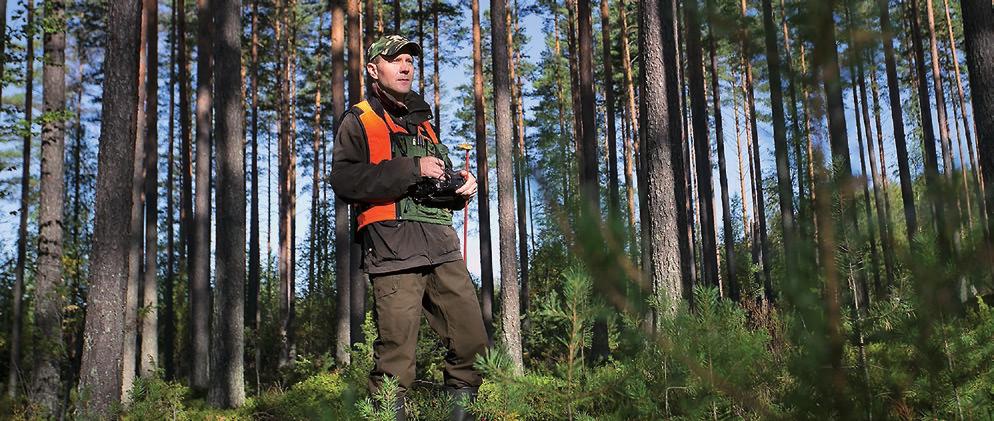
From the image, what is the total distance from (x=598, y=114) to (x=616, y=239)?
30.3 metres

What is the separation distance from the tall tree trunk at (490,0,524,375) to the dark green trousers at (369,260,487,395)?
8745 mm

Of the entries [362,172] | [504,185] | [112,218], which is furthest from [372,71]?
[504,185]

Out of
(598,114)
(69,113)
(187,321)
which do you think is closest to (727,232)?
(598,114)

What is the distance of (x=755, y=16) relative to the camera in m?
1.07

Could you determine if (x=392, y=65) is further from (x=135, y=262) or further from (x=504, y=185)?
(x=135, y=262)

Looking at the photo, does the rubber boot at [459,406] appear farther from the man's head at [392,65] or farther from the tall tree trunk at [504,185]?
the tall tree trunk at [504,185]

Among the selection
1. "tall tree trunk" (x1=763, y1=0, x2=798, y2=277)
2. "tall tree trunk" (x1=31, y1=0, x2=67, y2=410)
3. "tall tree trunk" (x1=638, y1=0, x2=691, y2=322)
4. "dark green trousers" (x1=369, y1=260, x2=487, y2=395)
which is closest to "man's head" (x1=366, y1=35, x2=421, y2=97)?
"dark green trousers" (x1=369, y1=260, x2=487, y2=395)

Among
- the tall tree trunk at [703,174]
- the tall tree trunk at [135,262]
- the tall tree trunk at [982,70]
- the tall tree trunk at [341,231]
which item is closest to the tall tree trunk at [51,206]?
the tall tree trunk at [135,262]

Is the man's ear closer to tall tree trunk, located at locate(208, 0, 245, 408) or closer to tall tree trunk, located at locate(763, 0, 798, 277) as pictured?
tall tree trunk, located at locate(763, 0, 798, 277)

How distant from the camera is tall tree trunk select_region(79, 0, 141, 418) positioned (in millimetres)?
7355

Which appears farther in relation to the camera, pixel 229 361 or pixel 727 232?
pixel 727 232

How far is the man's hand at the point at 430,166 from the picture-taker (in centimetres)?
283

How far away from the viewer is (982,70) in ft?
23.1

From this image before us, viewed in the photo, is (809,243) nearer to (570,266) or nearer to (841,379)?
(841,379)
